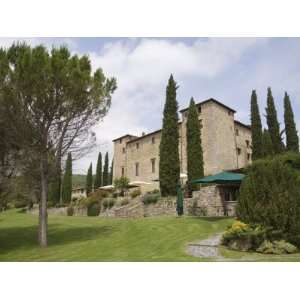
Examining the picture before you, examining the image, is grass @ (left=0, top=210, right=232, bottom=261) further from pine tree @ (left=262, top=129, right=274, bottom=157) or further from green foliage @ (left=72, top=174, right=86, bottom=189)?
green foliage @ (left=72, top=174, right=86, bottom=189)

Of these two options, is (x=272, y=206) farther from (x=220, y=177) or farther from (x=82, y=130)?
(x=82, y=130)

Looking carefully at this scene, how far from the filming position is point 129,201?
2956 centimetres

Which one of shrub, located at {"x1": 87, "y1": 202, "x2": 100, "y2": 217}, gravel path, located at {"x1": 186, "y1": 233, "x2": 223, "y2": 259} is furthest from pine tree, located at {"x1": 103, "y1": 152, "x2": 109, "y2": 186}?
gravel path, located at {"x1": 186, "y1": 233, "x2": 223, "y2": 259}

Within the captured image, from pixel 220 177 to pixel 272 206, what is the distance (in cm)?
787

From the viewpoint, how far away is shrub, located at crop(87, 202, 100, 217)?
30516 millimetres

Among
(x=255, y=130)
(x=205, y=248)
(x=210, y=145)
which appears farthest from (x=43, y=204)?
(x=255, y=130)

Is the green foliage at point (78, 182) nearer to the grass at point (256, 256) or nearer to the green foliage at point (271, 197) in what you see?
the green foliage at point (271, 197)

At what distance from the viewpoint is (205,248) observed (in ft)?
34.5

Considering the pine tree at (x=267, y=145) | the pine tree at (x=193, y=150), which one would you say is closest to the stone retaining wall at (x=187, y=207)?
the pine tree at (x=193, y=150)

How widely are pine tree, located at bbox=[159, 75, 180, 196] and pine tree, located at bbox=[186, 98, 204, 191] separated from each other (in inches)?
48.3

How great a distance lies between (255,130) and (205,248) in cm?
2455

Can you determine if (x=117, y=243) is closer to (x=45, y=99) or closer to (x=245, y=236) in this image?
(x=245, y=236)

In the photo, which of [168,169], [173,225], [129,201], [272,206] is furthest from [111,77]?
[129,201]

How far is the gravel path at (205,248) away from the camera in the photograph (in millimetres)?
9438
